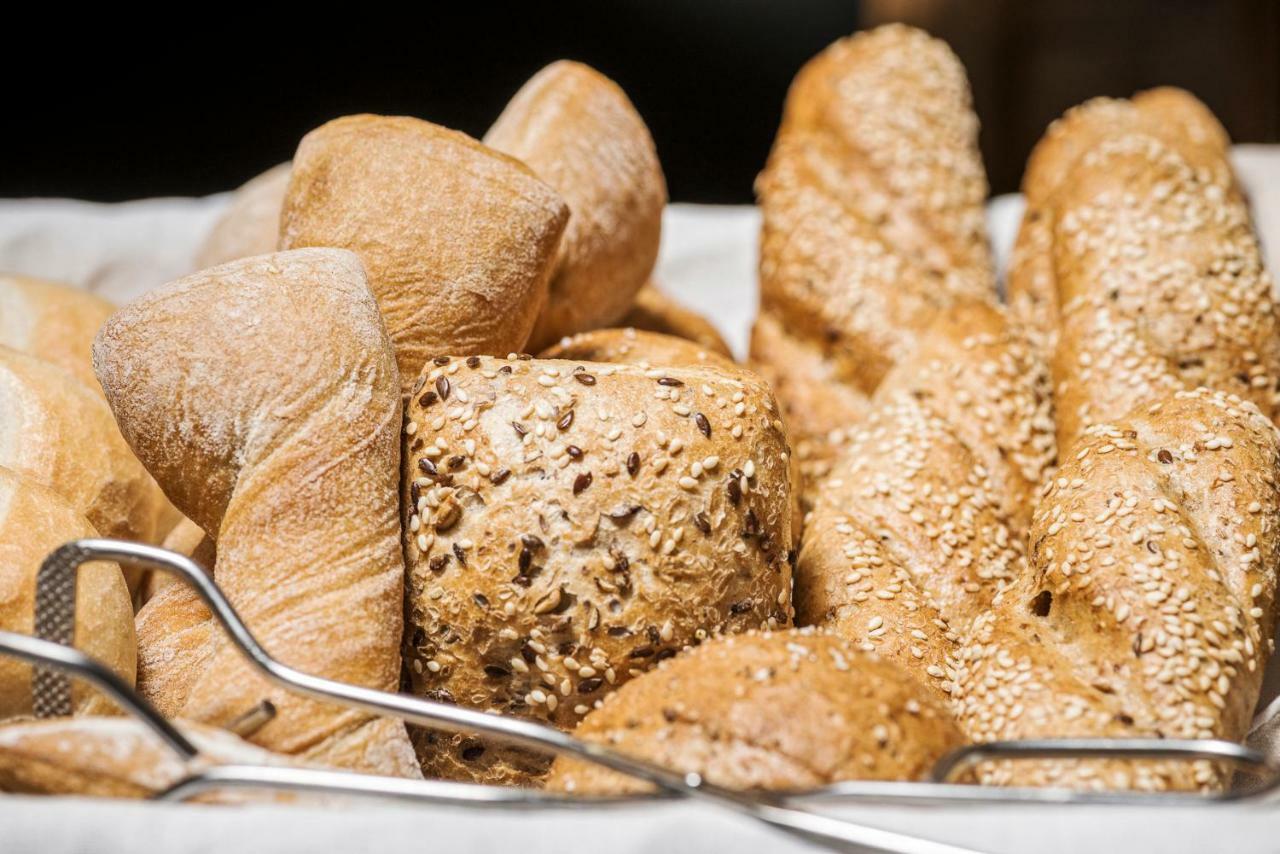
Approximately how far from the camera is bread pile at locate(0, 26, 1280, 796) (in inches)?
41.2

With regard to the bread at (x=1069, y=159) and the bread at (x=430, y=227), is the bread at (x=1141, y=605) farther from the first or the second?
the bread at (x=430, y=227)

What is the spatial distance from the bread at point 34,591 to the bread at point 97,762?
0.43 feet

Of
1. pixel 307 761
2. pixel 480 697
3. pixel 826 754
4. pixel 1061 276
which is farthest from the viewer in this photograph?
pixel 1061 276

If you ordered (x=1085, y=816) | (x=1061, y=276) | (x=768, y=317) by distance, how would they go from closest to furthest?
(x=1085, y=816) → (x=1061, y=276) → (x=768, y=317)

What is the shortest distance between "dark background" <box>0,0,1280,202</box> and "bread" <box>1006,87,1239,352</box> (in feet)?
3.43

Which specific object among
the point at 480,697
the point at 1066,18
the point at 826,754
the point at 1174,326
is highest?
the point at 1066,18

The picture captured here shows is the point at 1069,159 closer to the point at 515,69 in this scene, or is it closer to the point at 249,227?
the point at 249,227

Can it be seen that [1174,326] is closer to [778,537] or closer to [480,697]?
[778,537]

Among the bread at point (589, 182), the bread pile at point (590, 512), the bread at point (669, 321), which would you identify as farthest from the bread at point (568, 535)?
the bread at point (669, 321)

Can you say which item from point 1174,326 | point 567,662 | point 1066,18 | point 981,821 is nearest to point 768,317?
point 1174,326

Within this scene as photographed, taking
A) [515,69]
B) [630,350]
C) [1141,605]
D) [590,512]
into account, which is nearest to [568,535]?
[590,512]

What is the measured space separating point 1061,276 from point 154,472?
1.29 m

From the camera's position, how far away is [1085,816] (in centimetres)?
78

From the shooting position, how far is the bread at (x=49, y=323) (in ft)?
5.37
